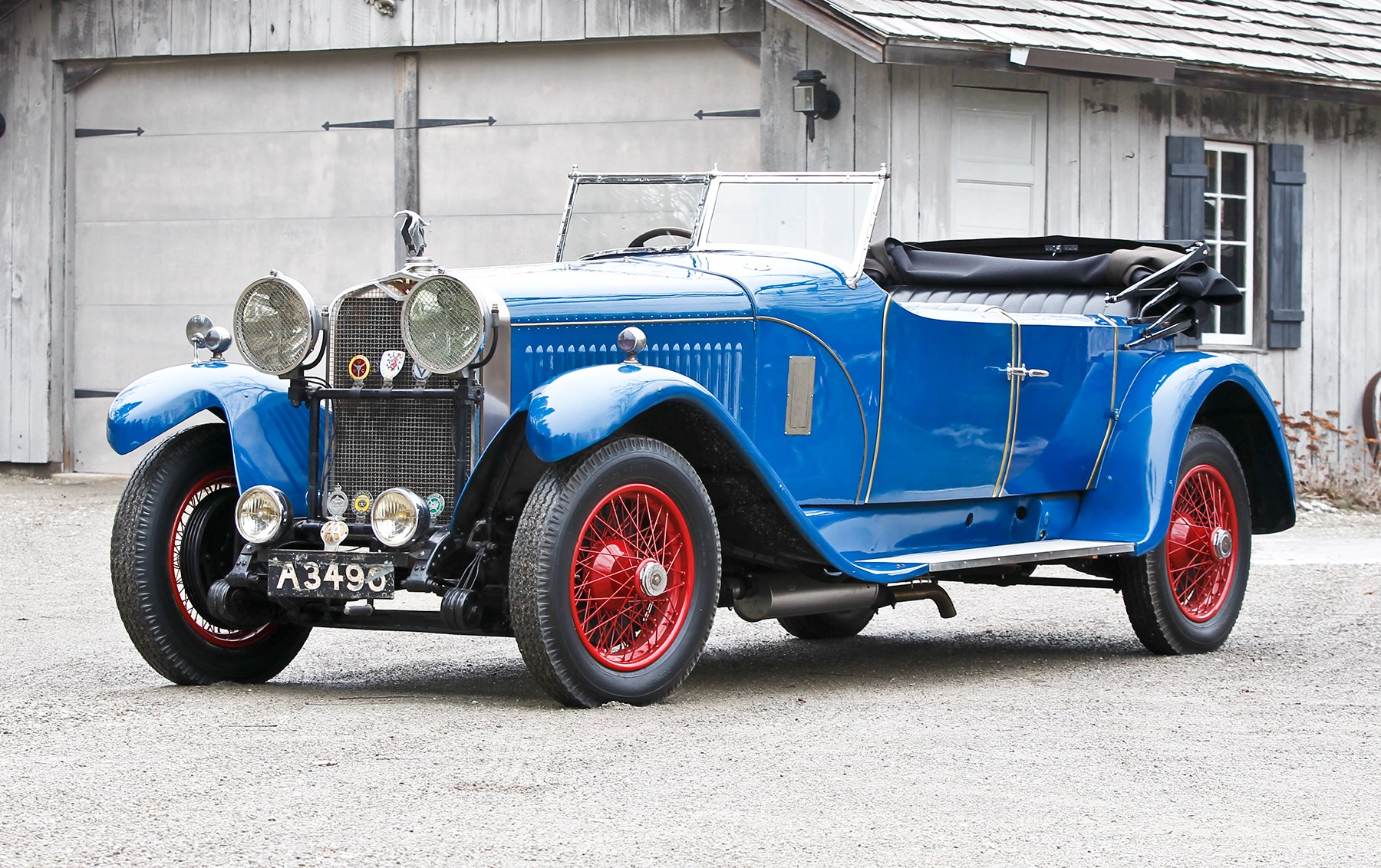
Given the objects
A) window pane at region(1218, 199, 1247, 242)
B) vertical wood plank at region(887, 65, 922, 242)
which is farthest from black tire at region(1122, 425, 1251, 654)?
window pane at region(1218, 199, 1247, 242)

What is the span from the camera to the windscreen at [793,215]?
21.6 ft

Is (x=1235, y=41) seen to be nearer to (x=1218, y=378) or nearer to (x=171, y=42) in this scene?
(x=1218, y=378)

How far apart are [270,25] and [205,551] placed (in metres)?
8.75

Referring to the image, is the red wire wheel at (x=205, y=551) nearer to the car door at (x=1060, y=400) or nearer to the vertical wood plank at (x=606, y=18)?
the car door at (x=1060, y=400)

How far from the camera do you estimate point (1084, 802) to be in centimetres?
418

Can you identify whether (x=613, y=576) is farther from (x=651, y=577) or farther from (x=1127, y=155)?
(x=1127, y=155)

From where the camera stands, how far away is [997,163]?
1177cm

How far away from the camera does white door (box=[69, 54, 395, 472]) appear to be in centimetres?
1370

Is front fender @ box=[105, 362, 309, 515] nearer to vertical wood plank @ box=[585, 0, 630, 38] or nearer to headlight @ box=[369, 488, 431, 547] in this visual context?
headlight @ box=[369, 488, 431, 547]

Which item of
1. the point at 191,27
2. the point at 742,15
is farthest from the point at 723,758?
the point at 191,27

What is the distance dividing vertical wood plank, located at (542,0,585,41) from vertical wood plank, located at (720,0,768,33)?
44.9 inches

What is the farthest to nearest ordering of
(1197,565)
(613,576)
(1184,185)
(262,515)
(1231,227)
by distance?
(1231,227)
(1184,185)
(1197,565)
(262,515)
(613,576)

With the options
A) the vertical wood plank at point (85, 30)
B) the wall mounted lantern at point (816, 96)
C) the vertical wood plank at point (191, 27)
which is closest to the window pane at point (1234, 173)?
the wall mounted lantern at point (816, 96)

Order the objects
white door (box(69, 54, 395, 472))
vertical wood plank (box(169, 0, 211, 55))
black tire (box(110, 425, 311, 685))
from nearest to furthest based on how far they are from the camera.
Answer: black tire (box(110, 425, 311, 685)) < white door (box(69, 54, 395, 472)) < vertical wood plank (box(169, 0, 211, 55))
